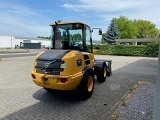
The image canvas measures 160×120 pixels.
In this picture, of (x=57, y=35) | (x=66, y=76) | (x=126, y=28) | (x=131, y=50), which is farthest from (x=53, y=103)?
(x=126, y=28)

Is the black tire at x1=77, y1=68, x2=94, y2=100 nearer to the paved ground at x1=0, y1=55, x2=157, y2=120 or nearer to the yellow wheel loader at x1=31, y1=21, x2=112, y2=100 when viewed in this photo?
the yellow wheel loader at x1=31, y1=21, x2=112, y2=100

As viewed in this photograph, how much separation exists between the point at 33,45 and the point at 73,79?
52.7 metres

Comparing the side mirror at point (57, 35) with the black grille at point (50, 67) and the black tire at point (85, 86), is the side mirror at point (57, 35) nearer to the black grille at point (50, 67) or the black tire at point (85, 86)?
the black grille at point (50, 67)

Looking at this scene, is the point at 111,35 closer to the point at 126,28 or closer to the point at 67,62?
the point at 126,28

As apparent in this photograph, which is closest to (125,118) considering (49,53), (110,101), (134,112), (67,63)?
(134,112)

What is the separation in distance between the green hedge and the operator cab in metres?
20.3

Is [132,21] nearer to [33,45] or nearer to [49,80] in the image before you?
[33,45]

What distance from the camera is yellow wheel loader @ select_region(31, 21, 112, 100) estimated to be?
5156mm

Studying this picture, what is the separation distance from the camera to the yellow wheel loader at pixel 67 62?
5156mm

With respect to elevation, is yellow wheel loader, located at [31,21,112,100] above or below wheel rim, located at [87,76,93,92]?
above

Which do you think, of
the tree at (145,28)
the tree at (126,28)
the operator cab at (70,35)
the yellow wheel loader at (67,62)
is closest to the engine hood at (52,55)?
the yellow wheel loader at (67,62)

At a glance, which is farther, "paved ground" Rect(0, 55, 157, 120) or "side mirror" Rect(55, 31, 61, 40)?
"side mirror" Rect(55, 31, 61, 40)

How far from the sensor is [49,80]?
5199mm

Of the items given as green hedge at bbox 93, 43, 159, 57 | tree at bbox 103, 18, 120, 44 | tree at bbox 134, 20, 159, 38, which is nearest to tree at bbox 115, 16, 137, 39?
tree at bbox 134, 20, 159, 38
